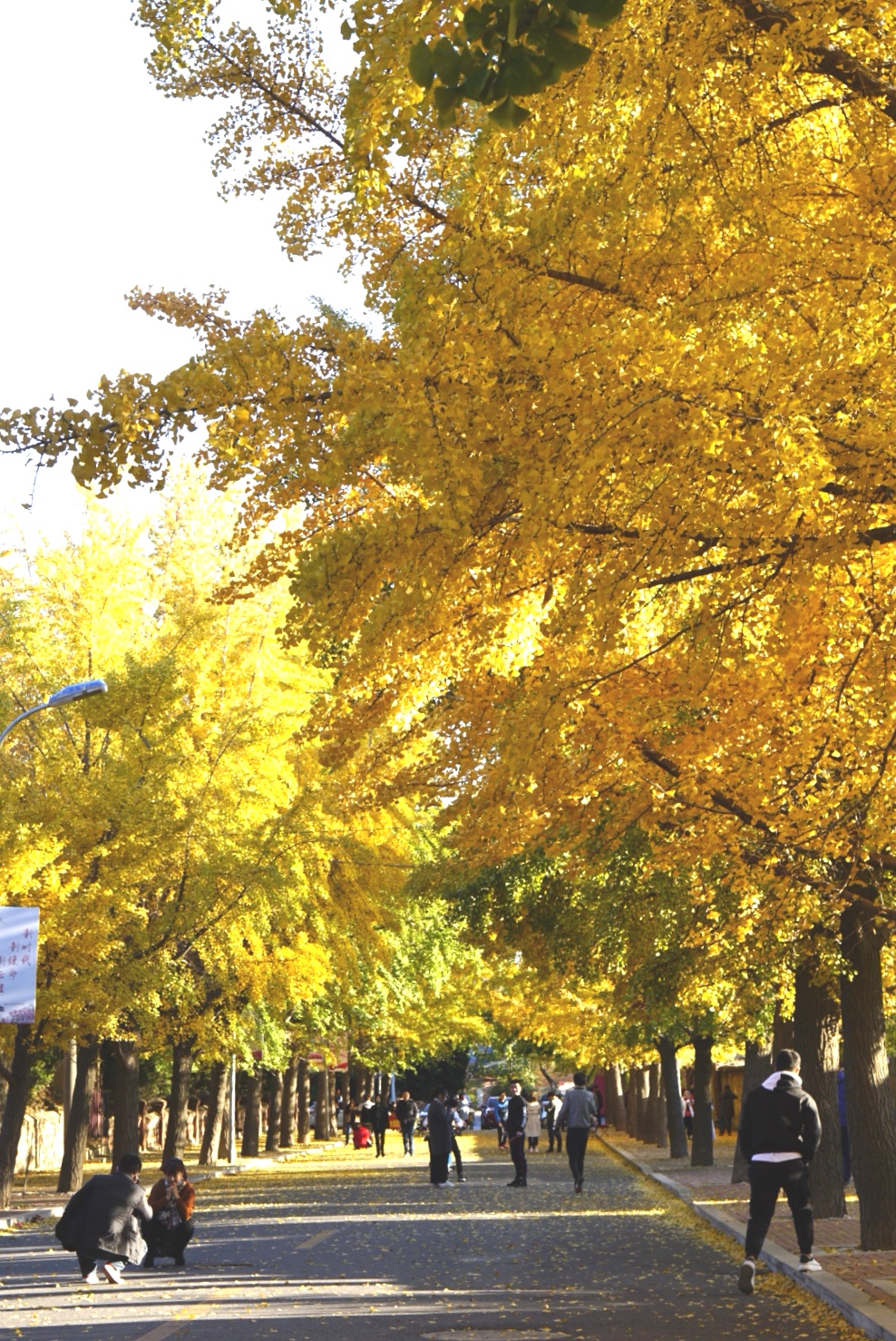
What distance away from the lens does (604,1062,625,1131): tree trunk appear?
6188 centimetres

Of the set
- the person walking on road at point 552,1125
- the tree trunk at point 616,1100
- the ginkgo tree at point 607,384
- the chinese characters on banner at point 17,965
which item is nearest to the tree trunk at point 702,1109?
the chinese characters on banner at point 17,965

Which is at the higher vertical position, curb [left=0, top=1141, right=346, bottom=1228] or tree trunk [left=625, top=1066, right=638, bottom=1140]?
tree trunk [left=625, top=1066, right=638, bottom=1140]

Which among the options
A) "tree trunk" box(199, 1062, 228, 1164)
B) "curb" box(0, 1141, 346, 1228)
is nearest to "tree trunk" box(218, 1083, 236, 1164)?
"tree trunk" box(199, 1062, 228, 1164)

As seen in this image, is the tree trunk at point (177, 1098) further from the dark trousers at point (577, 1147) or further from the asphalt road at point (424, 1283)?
the asphalt road at point (424, 1283)

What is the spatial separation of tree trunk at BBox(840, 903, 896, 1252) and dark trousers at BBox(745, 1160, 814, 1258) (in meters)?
2.05

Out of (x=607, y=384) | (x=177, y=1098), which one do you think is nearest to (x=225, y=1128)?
(x=177, y=1098)

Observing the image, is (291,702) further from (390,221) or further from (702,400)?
(702,400)

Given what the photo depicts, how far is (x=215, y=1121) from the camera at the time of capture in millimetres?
40906

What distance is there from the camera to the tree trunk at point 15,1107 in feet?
82.7

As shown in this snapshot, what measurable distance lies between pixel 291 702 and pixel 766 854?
14.7m

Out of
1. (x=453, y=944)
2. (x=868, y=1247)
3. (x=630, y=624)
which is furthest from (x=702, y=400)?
(x=453, y=944)

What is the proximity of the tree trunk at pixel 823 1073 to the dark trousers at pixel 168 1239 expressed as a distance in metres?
6.80

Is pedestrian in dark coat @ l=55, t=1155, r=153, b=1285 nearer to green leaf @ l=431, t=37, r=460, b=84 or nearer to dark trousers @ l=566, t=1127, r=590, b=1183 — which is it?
green leaf @ l=431, t=37, r=460, b=84

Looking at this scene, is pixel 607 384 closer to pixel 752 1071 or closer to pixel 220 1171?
pixel 752 1071
